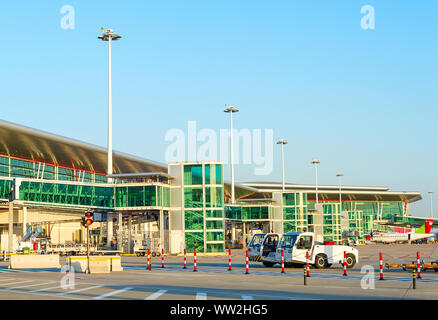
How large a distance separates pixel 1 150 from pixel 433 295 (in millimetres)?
71586

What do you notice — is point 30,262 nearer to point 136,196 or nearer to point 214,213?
point 136,196

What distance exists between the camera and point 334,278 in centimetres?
2903

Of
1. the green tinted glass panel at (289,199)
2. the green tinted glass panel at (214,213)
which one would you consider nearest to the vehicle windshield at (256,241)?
the green tinted glass panel at (214,213)

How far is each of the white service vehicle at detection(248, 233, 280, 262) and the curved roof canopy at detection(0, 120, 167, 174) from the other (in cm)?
3860

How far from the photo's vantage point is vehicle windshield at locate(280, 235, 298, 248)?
36.5m

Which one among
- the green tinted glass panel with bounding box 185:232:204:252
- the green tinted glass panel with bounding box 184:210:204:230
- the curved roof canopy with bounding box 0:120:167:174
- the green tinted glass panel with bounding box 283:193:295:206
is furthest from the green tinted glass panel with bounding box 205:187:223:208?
the green tinted glass panel with bounding box 283:193:295:206

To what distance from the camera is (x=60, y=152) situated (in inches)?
3420

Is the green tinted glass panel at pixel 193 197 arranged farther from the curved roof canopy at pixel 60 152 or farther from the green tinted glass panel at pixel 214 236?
the curved roof canopy at pixel 60 152

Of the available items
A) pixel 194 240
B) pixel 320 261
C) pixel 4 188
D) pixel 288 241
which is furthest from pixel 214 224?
pixel 320 261

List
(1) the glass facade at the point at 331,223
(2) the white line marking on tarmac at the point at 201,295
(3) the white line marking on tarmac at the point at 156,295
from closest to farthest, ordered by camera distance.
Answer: (2) the white line marking on tarmac at the point at 201,295 → (3) the white line marking on tarmac at the point at 156,295 → (1) the glass facade at the point at 331,223

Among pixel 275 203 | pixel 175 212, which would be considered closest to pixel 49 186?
pixel 175 212

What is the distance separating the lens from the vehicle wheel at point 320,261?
119 ft

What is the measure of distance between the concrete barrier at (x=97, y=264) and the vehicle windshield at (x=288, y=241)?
10003 mm
